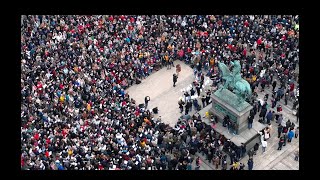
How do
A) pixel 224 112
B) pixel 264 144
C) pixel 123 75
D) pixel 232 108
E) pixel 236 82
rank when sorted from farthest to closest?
1. pixel 123 75
2. pixel 224 112
3. pixel 232 108
4. pixel 264 144
5. pixel 236 82

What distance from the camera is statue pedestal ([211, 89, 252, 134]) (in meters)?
52.7

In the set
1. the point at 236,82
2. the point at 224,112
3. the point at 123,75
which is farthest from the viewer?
the point at 123,75

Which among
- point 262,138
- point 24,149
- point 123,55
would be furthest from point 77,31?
point 262,138

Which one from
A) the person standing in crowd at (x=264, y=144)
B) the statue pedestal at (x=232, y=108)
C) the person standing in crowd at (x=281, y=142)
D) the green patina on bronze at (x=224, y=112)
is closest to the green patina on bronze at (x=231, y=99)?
the statue pedestal at (x=232, y=108)

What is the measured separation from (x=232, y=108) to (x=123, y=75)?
11.3 m

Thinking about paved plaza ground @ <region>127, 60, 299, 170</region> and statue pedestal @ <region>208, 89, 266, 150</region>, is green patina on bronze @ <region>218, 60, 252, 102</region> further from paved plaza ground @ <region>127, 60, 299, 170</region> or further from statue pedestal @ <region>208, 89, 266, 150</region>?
→ paved plaza ground @ <region>127, 60, 299, 170</region>

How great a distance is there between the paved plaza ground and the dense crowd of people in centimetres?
75

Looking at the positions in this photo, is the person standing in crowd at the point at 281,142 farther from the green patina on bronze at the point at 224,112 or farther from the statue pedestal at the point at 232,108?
the green patina on bronze at the point at 224,112

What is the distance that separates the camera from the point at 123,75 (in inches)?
2354

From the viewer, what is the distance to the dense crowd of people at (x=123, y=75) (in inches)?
2021

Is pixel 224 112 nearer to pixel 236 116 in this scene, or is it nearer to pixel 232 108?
pixel 232 108

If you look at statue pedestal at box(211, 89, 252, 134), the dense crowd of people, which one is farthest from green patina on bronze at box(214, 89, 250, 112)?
the dense crowd of people

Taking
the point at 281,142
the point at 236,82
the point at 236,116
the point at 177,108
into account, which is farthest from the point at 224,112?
the point at 177,108

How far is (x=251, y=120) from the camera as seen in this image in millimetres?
53500
